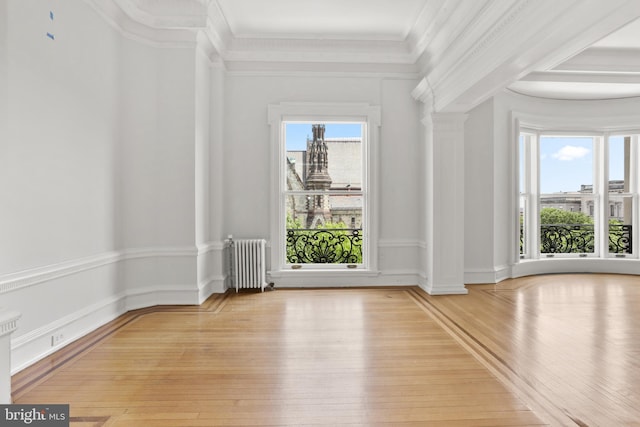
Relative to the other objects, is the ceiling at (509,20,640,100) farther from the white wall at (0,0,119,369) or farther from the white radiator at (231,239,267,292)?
the white wall at (0,0,119,369)

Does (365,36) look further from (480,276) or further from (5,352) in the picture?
(5,352)

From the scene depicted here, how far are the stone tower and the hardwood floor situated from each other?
1.48 metres

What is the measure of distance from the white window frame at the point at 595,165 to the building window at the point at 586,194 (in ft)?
0.05

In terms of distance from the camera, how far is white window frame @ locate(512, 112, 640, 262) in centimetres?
632

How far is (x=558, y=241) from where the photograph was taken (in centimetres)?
653

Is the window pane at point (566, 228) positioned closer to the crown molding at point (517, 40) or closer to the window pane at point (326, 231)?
the crown molding at point (517, 40)

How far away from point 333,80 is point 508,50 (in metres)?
2.65

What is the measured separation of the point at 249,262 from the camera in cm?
510

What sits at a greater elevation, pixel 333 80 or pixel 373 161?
pixel 333 80

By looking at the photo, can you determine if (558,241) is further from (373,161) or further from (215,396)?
A: (215,396)

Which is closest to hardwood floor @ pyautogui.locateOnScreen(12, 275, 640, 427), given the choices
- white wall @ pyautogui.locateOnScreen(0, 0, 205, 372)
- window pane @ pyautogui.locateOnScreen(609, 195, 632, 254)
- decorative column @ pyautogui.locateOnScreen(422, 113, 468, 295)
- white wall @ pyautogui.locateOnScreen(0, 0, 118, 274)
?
white wall @ pyautogui.locateOnScreen(0, 0, 205, 372)

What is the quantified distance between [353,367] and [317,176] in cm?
321

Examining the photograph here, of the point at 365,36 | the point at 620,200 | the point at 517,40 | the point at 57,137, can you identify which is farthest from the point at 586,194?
the point at 57,137

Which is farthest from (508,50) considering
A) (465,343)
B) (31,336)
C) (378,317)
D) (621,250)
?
(621,250)
